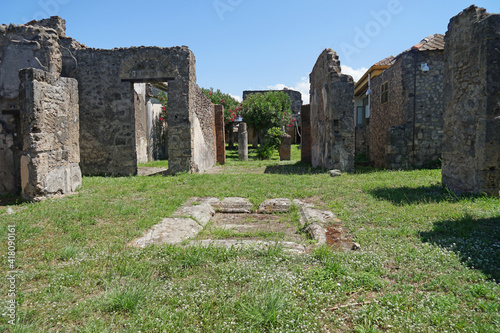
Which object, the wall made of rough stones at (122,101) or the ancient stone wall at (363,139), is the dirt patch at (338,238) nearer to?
the wall made of rough stones at (122,101)

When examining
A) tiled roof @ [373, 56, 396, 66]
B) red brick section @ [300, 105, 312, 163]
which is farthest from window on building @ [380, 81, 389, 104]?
red brick section @ [300, 105, 312, 163]

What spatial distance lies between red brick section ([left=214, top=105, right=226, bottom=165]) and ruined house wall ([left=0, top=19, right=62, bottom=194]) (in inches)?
350

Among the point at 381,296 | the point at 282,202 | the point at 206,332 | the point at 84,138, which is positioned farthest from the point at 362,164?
the point at 206,332

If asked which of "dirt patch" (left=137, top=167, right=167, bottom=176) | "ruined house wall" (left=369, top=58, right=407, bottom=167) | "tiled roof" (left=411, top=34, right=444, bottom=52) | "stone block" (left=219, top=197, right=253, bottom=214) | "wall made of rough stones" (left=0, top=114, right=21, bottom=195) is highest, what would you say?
"tiled roof" (left=411, top=34, right=444, bottom=52)

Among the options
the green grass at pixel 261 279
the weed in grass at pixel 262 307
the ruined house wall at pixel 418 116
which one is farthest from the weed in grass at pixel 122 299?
the ruined house wall at pixel 418 116

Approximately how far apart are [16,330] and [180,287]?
43.5 inches

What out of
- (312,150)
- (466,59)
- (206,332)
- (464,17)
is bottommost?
(206,332)

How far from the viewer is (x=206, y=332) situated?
208 cm

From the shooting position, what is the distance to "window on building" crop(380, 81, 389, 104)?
1370 centimetres

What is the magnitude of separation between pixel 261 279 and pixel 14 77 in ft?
26.0

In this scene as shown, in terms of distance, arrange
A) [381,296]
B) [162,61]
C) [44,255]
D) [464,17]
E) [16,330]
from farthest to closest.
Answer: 1. [162,61]
2. [464,17]
3. [44,255]
4. [381,296]
5. [16,330]

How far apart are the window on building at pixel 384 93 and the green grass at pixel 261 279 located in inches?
386

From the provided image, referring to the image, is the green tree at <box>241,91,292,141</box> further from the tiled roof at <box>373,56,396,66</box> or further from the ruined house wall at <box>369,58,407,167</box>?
the ruined house wall at <box>369,58,407,167</box>

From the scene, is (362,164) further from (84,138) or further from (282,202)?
(84,138)
